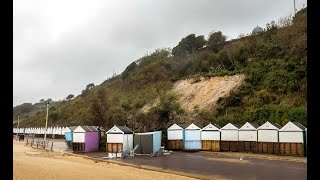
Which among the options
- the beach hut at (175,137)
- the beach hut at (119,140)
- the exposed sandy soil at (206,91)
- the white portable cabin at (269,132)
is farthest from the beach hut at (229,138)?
the exposed sandy soil at (206,91)

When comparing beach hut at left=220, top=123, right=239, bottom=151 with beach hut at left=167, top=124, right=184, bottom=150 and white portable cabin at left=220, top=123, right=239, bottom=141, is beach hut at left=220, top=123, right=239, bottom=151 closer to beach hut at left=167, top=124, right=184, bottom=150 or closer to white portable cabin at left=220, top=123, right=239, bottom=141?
white portable cabin at left=220, top=123, right=239, bottom=141

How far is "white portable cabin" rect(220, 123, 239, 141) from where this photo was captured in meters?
32.3

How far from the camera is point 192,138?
112ft

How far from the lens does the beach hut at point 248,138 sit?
30.8 m

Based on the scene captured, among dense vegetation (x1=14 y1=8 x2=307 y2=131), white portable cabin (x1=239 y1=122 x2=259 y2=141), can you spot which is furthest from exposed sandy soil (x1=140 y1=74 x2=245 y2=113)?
white portable cabin (x1=239 y1=122 x2=259 y2=141)

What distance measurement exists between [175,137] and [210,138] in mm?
3865

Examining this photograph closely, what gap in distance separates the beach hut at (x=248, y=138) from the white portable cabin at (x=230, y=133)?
505 mm

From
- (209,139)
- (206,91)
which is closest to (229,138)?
(209,139)

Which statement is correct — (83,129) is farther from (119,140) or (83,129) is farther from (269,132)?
(269,132)

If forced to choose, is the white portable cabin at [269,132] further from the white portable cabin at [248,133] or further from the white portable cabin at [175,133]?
the white portable cabin at [175,133]

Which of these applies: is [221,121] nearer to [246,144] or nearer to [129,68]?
[246,144]
